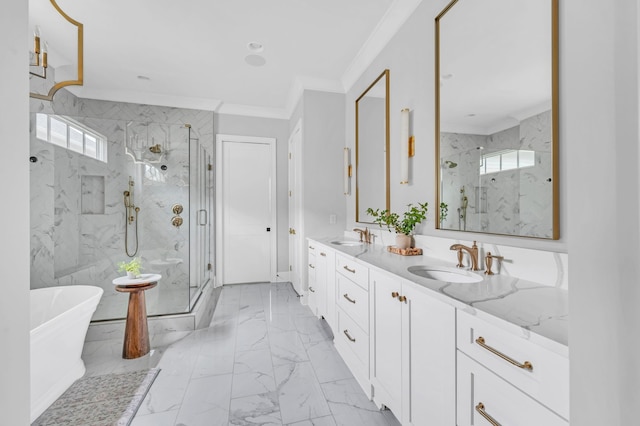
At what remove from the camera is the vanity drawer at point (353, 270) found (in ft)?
5.71

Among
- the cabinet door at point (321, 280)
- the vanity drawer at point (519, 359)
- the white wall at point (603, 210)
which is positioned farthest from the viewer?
the cabinet door at point (321, 280)

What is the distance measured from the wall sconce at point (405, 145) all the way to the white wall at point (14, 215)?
2048mm

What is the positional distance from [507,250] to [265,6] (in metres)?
2.43

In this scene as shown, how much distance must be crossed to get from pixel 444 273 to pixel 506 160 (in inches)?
25.2

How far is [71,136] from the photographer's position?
308 centimetres

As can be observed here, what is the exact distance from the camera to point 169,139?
348cm

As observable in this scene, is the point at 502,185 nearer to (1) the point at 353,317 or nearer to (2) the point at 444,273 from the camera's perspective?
(2) the point at 444,273

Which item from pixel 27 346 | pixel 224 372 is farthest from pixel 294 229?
pixel 27 346

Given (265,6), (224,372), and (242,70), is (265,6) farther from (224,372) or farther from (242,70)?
(224,372)

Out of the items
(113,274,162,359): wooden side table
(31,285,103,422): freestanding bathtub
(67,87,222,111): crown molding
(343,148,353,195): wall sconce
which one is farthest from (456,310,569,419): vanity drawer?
(67,87,222,111): crown molding

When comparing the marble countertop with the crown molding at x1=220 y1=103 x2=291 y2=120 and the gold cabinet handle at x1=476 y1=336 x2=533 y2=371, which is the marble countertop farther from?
the crown molding at x1=220 y1=103 x2=291 y2=120

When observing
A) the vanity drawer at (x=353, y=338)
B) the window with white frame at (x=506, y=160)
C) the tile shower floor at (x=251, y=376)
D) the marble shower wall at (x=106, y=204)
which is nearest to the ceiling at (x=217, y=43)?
the marble shower wall at (x=106, y=204)

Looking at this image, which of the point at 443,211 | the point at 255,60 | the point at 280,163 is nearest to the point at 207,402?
the point at 443,211

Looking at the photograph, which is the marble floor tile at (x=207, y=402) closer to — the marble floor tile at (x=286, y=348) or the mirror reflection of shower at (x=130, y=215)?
the marble floor tile at (x=286, y=348)
